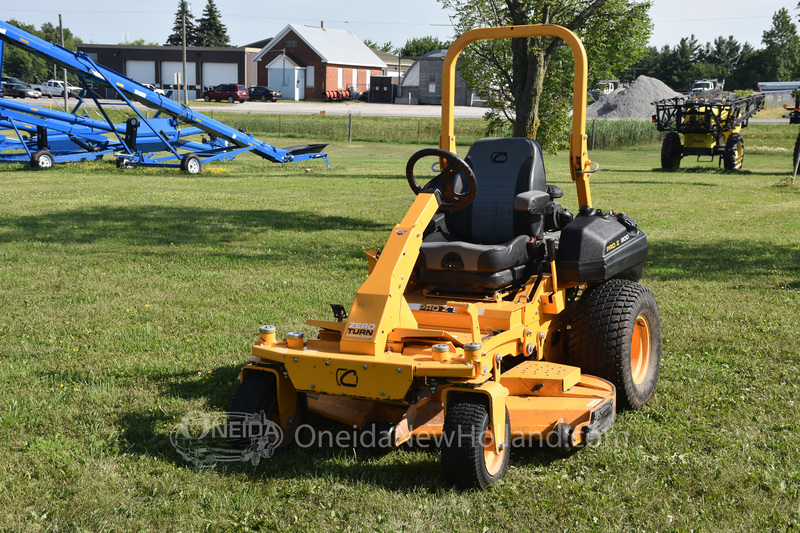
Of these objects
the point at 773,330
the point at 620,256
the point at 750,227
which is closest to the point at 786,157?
the point at 750,227

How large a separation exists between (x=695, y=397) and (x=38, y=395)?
13.6 feet

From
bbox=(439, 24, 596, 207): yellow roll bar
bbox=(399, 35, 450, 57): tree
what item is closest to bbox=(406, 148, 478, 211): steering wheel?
bbox=(439, 24, 596, 207): yellow roll bar

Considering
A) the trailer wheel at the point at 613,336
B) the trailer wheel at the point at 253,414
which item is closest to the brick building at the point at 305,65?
the trailer wheel at the point at 613,336

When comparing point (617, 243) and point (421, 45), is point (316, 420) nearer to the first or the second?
point (617, 243)

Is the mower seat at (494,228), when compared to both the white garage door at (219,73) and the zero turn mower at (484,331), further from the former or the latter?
the white garage door at (219,73)

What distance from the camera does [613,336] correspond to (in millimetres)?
4824

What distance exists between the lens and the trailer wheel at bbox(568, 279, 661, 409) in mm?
4777

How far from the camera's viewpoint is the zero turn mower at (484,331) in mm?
3832

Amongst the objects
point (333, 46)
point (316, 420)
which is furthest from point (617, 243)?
point (333, 46)

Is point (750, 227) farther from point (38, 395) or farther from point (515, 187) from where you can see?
point (38, 395)

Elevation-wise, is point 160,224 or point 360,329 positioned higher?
point 360,329

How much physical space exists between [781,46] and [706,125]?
81.5m

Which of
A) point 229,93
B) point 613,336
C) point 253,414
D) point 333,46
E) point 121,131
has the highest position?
point 333,46

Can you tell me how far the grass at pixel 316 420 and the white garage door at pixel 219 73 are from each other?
202 feet
